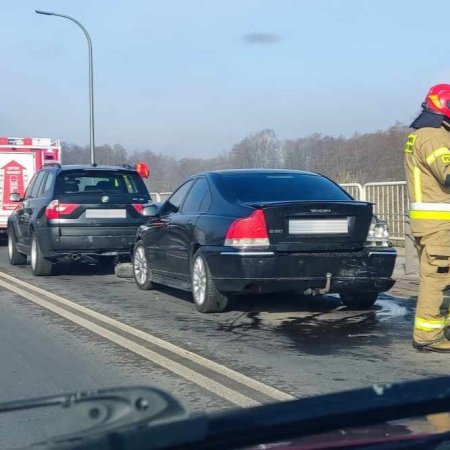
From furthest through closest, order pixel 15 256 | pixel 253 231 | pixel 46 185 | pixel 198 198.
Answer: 1. pixel 15 256
2. pixel 46 185
3. pixel 198 198
4. pixel 253 231

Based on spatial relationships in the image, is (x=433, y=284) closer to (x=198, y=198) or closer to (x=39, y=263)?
(x=198, y=198)

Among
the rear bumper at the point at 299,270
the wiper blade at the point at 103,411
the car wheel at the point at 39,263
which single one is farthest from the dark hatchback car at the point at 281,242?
the wiper blade at the point at 103,411

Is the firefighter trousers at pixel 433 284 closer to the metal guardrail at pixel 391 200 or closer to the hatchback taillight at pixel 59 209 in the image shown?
the hatchback taillight at pixel 59 209

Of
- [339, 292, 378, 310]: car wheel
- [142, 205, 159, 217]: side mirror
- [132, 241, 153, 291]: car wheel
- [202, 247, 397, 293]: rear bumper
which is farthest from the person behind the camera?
[132, 241, 153, 291]: car wheel

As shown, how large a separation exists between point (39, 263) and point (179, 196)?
3.50m

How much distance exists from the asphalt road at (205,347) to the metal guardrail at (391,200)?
4712 mm

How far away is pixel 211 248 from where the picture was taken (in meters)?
8.11

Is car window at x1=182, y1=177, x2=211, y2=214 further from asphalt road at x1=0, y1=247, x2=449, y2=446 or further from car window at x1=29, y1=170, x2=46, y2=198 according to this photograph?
car window at x1=29, y1=170, x2=46, y2=198

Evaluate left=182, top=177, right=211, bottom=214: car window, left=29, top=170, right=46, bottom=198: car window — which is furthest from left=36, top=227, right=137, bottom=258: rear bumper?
left=182, top=177, right=211, bottom=214: car window

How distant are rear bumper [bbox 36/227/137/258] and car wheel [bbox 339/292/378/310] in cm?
405

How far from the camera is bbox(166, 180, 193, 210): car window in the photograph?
948 cm

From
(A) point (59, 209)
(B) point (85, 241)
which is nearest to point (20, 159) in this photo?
(A) point (59, 209)

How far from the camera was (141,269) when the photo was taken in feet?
34.9

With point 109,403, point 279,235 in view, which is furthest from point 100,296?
point 109,403
